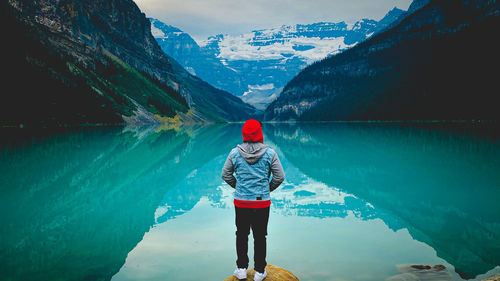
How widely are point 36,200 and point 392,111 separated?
644 feet

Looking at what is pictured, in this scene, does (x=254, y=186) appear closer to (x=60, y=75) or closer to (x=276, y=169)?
(x=276, y=169)

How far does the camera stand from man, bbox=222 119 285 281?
7844 millimetres

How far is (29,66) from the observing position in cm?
11750

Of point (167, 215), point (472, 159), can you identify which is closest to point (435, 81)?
point (472, 159)

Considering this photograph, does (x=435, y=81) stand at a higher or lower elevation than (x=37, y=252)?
higher

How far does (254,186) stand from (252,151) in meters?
0.79

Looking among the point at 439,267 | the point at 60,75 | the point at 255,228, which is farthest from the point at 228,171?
the point at 60,75

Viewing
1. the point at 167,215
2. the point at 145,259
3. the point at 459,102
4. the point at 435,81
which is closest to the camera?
the point at 145,259

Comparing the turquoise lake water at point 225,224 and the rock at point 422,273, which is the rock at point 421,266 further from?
the turquoise lake water at point 225,224

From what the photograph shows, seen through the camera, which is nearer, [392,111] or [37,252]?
[37,252]

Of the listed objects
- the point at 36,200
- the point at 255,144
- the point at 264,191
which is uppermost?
the point at 255,144

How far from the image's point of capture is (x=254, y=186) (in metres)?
7.95

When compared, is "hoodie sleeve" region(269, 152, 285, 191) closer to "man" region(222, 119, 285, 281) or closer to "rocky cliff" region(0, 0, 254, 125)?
"man" region(222, 119, 285, 281)

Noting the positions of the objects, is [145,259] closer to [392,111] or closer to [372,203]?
[372,203]
